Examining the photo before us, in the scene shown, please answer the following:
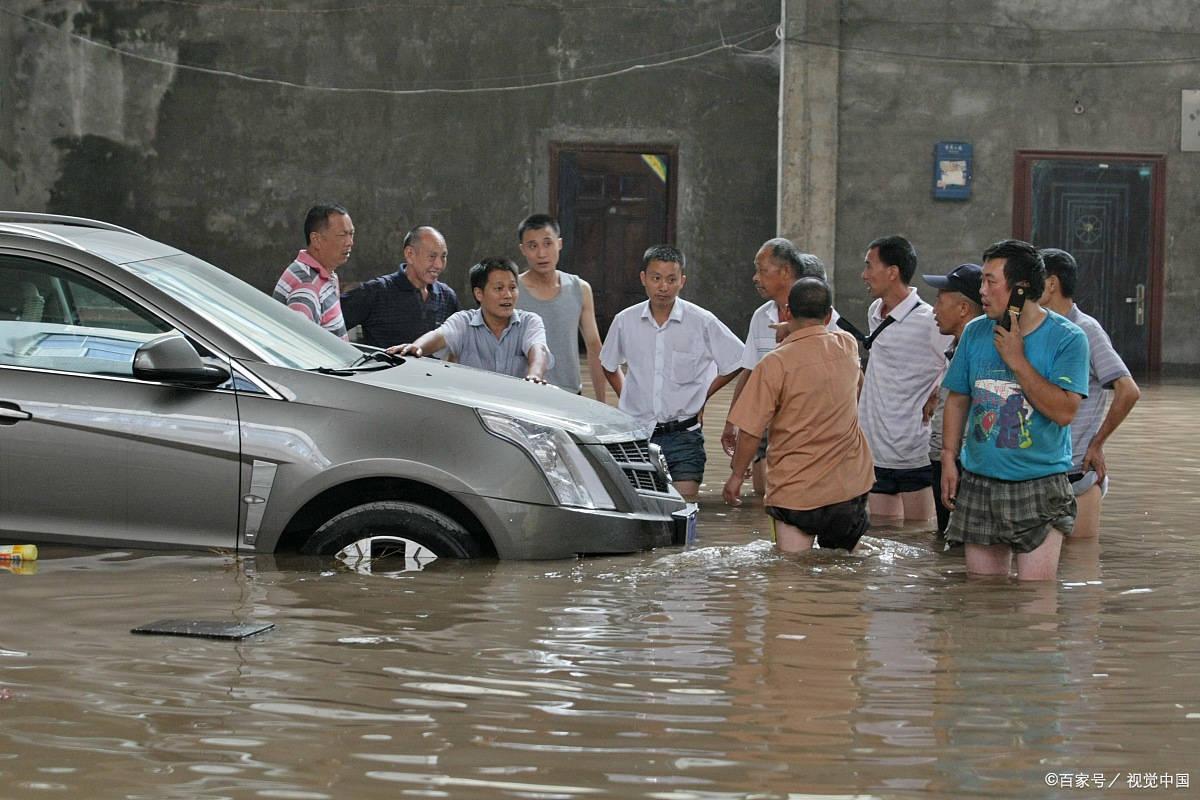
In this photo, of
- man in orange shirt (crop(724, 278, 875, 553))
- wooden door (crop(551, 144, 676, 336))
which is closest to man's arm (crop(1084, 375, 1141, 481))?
man in orange shirt (crop(724, 278, 875, 553))

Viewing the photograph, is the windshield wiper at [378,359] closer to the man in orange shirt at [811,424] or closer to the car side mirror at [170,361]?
the car side mirror at [170,361]

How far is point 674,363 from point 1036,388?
3.21m

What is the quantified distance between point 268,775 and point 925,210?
59.8 feet

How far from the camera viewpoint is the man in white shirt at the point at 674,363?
9289mm

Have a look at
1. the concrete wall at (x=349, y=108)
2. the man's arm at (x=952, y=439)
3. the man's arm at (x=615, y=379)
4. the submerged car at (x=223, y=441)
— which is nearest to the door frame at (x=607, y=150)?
the concrete wall at (x=349, y=108)

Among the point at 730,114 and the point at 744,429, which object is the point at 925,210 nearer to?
the point at 730,114

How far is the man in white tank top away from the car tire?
271 cm

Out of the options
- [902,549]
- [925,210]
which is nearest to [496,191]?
[925,210]

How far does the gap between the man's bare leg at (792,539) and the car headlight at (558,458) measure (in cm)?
94

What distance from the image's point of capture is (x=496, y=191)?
22.4 m

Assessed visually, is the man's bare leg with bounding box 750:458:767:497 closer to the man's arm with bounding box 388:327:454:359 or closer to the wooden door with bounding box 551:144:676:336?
the man's arm with bounding box 388:327:454:359

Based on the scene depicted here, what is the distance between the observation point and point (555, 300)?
9.27 meters

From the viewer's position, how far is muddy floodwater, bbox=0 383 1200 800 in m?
4.03

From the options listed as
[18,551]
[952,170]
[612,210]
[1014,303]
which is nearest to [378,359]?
[18,551]
